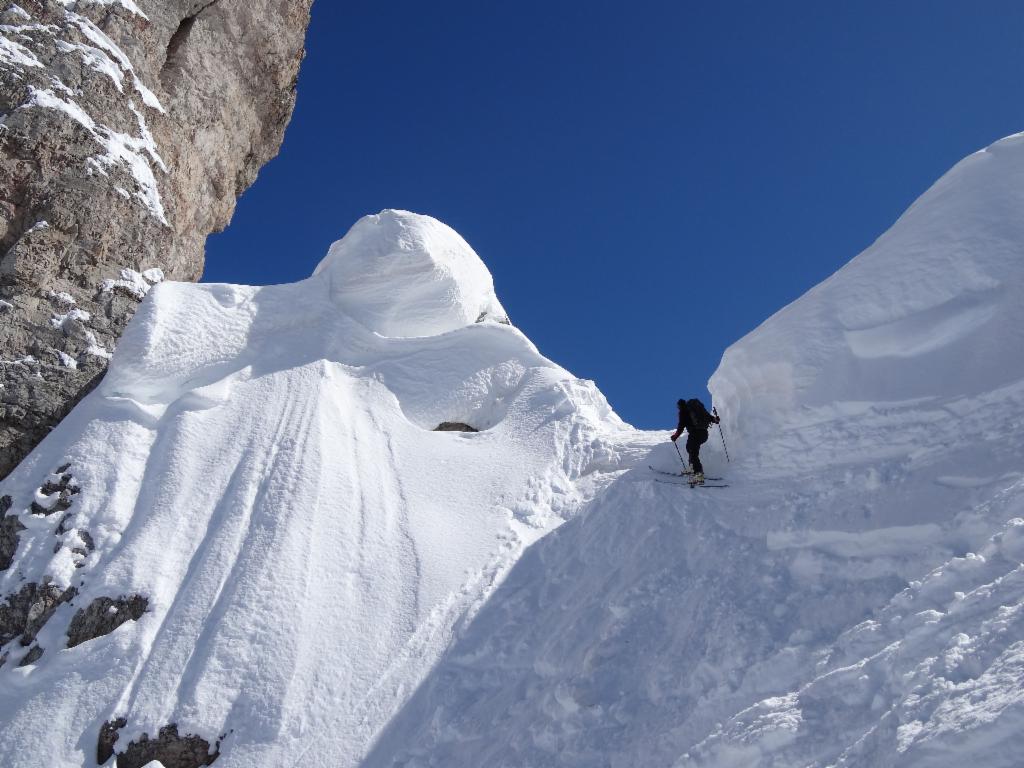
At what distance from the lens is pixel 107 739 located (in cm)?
975

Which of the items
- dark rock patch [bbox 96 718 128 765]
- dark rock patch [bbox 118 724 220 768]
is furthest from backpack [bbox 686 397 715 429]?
dark rock patch [bbox 96 718 128 765]

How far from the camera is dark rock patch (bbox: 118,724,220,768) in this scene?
31.2 feet

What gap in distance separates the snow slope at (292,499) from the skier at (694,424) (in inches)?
A: 73.9

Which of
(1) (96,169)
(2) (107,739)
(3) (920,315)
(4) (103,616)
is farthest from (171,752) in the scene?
(1) (96,169)

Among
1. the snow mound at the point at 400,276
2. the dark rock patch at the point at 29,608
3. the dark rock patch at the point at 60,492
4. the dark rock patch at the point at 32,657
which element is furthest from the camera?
the snow mound at the point at 400,276

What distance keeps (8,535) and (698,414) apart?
10.2m

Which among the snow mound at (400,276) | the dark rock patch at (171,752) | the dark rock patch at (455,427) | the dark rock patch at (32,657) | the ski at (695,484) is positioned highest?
the snow mound at (400,276)

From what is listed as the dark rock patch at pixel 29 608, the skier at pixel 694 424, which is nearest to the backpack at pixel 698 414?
the skier at pixel 694 424

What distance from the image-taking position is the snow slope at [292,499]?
32.9 feet

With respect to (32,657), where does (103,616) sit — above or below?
above

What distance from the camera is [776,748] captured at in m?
6.60

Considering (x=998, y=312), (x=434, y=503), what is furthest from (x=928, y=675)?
(x=434, y=503)

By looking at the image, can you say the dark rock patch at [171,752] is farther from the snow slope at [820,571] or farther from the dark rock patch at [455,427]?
the dark rock patch at [455,427]

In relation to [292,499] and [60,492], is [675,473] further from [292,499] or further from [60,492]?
[60,492]
